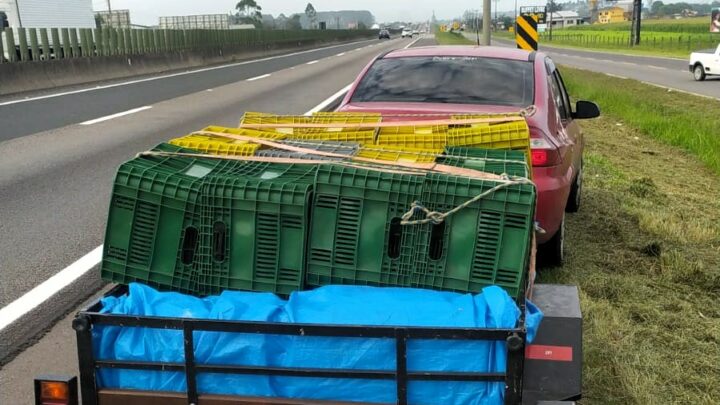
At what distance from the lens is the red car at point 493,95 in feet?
16.0

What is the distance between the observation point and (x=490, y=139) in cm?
385

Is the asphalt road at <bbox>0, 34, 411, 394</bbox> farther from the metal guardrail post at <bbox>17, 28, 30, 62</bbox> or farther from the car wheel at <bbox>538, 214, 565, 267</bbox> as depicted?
the car wheel at <bbox>538, 214, 565, 267</bbox>

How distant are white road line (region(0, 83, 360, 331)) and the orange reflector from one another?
6.61ft

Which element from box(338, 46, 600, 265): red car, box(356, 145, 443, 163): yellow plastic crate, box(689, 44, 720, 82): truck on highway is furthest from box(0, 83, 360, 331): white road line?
box(689, 44, 720, 82): truck on highway

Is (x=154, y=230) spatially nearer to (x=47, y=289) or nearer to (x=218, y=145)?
(x=218, y=145)

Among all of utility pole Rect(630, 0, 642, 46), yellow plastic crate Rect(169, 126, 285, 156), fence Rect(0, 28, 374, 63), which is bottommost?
utility pole Rect(630, 0, 642, 46)

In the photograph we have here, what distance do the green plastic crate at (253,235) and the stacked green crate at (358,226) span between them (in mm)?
57

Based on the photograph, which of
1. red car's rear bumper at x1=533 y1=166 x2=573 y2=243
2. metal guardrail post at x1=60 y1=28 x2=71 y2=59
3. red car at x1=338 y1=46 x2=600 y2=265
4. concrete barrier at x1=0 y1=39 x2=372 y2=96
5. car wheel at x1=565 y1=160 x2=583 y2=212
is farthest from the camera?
metal guardrail post at x1=60 y1=28 x2=71 y2=59

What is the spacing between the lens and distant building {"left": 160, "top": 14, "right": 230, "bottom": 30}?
6769 cm

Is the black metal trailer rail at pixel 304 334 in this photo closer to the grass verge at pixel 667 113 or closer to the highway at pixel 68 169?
the highway at pixel 68 169

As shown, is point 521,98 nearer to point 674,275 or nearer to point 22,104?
point 674,275

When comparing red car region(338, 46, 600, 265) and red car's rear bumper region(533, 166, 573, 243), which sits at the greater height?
red car region(338, 46, 600, 265)

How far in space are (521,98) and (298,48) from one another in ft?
168

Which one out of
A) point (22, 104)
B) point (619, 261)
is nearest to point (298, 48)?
point (22, 104)
